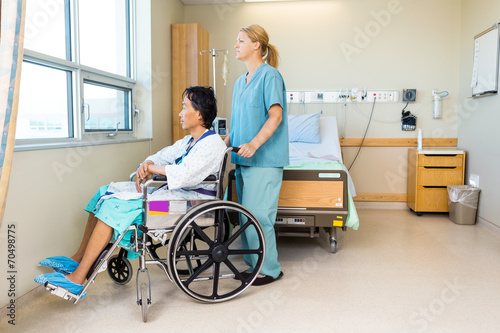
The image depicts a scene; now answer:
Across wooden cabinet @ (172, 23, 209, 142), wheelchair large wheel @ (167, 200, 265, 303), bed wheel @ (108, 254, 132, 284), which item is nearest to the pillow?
wooden cabinet @ (172, 23, 209, 142)

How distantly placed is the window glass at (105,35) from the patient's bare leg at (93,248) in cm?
137

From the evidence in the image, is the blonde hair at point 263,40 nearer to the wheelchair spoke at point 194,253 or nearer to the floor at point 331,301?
the wheelchair spoke at point 194,253

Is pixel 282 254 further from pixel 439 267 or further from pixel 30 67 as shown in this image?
pixel 30 67

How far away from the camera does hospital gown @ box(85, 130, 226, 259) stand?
6.18 ft

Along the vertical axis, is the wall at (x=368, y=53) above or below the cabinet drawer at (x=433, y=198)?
above

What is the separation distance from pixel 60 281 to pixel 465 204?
3.41 metres

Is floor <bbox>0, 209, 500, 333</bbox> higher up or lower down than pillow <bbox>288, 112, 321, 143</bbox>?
lower down

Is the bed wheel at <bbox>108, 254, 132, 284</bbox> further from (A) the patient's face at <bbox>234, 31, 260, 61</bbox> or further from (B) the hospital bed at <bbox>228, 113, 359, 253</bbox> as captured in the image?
(A) the patient's face at <bbox>234, 31, 260, 61</bbox>

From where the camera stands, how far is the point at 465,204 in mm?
3840

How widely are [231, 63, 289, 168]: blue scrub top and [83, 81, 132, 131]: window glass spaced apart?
3.85 feet

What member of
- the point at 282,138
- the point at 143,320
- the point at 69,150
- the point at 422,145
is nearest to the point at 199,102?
the point at 282,138

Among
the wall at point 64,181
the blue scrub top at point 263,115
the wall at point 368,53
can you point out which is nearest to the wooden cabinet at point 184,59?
the wall at point 64,181

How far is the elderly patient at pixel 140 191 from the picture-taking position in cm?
188

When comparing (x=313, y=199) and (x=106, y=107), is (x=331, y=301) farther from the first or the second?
(x=106, y=107)
